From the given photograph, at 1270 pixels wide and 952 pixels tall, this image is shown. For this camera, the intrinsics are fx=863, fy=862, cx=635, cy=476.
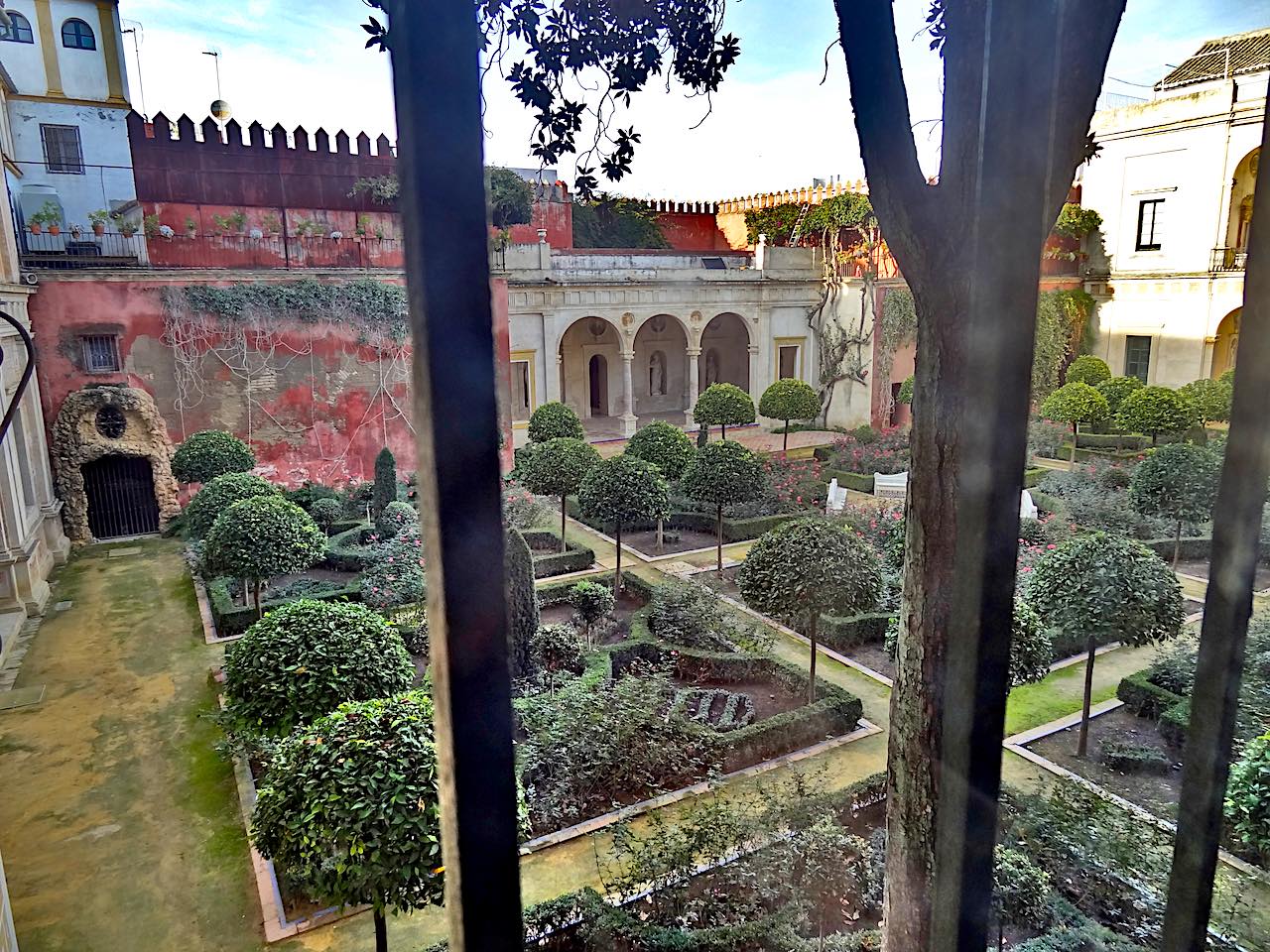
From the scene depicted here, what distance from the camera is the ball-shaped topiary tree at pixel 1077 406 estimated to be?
17.1m

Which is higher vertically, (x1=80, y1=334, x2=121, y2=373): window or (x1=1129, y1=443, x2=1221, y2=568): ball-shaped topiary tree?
(x1=80, y1=334, x2=121, y2=373): window

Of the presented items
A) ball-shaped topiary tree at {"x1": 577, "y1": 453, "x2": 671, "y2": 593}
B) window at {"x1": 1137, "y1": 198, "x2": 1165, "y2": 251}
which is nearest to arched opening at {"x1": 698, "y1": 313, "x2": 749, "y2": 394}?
window at {"x1": 1137, "y1": 198, "x2": 1165, "y2": 251}

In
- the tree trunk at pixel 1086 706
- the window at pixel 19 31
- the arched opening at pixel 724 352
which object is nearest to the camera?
the tree trunk at pixel 1086 706

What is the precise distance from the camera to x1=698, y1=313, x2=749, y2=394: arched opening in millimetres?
26453

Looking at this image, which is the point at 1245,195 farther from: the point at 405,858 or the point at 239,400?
the point at 405,858

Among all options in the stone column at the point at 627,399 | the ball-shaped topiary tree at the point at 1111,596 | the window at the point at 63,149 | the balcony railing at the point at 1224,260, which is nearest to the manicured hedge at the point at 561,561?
the ball-shaped topiary tree at the point at 1111,596

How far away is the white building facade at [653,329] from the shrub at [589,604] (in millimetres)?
9541

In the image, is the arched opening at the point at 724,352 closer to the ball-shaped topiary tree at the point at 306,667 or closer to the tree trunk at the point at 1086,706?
the tree trunk at the point at 1086,706

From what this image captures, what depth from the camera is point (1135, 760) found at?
6336 mm

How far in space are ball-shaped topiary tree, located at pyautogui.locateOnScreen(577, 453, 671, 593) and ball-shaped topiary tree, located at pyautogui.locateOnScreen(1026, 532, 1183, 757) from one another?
15.9 ft

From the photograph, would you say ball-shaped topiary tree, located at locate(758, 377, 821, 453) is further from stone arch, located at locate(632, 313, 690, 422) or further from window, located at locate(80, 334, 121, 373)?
window, located at locate(80, 334, 121, 373)

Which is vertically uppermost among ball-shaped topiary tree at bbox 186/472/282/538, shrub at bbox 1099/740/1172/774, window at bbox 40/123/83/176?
window at bbox 40/123/83/176

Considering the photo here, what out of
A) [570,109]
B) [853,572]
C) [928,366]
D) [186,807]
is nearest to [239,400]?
[186,807]

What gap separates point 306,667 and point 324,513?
25.5 feet
